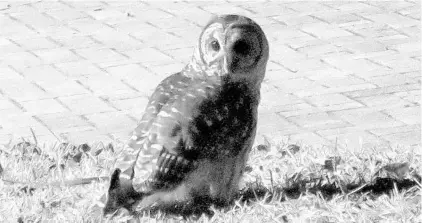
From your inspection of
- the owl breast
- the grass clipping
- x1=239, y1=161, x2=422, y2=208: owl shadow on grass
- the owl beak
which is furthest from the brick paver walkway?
the owl beak

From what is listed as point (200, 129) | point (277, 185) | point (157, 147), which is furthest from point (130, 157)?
point (277, 185)

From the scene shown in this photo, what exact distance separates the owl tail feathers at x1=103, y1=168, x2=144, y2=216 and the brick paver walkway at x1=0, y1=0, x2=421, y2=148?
168cm

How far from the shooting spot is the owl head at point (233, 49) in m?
4.50

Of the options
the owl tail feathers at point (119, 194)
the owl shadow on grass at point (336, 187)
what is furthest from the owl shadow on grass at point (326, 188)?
the owl tail feathers at point (119, 194)

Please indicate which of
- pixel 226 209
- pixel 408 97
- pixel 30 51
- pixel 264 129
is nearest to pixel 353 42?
pixel 408 97

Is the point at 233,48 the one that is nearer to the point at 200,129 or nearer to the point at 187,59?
the point at 200,129

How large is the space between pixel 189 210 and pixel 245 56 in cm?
72

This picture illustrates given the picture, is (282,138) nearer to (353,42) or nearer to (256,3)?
(353,42)

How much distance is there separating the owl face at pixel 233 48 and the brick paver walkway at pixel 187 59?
5.29ft

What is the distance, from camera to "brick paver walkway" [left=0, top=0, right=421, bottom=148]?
253 inches

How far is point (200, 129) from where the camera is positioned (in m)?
4.55

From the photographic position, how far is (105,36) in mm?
8023

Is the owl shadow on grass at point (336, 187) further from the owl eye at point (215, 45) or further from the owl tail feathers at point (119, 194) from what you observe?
the owl eye at point (215, 45)

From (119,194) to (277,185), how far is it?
1.00m
